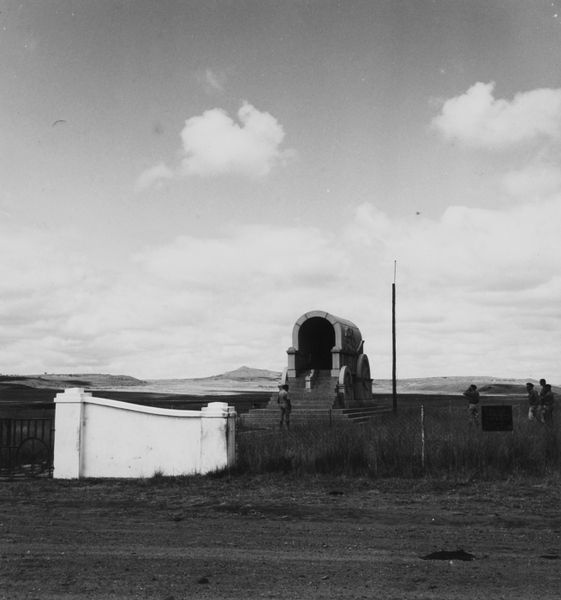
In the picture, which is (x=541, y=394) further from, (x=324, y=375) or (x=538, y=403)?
(x=324, y=375)

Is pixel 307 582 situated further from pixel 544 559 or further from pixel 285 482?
pixel 285 482

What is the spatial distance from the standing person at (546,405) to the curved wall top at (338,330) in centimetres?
906

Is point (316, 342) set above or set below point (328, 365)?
above

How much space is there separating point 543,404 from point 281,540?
16711mm

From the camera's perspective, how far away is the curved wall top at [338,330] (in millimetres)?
29375

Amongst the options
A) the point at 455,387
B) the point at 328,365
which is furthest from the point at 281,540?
Answer: the point at 455,387

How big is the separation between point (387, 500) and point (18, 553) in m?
5.73

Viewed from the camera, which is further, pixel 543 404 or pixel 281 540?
pixel 543 404

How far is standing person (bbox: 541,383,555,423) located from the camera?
21731mm

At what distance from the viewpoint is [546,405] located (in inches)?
876

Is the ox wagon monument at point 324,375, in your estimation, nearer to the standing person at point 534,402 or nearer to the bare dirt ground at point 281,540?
the standing person at point 534,402

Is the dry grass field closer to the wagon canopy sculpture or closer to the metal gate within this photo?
the metal gate

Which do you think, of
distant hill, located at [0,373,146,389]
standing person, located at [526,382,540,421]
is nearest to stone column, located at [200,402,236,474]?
standing person, located at [526,382,540,421]

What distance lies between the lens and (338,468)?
13.6 metres
